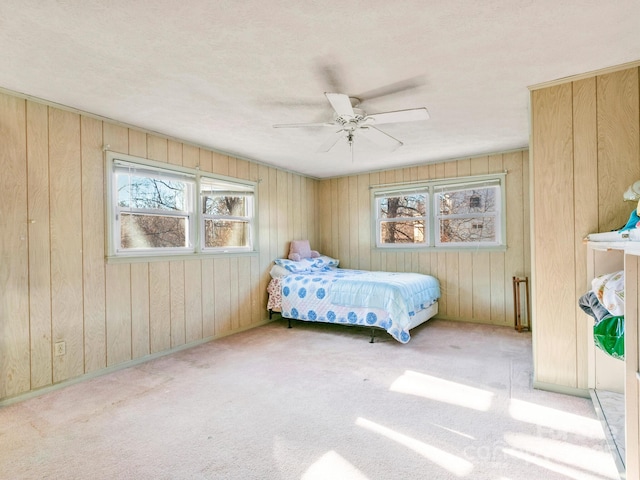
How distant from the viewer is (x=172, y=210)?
374 centimetres

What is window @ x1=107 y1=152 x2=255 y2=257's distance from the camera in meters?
3.25

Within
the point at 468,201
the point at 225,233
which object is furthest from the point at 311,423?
the point at 468,201

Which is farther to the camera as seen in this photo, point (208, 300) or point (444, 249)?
point (444, 249)

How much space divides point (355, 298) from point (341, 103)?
7.61 ft

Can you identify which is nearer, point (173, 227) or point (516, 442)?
point (516, 442)

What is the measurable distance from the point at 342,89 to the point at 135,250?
98.5 inches

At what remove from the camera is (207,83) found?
8.01 feet

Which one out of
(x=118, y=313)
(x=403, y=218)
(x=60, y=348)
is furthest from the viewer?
(x=403, y=218)

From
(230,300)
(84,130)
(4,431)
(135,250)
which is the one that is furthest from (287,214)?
(4,431)

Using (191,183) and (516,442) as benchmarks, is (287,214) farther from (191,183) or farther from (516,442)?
(516,442)

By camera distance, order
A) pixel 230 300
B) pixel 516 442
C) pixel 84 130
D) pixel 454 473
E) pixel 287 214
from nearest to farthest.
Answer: pixel 454 473 < pixel 516 442 < pixel 84 130 < pixel 230 300 < pixel 287 214

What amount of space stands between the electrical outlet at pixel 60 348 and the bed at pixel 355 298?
8.00 feet

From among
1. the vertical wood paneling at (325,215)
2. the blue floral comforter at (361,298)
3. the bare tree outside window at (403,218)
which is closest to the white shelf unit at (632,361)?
the blue floral comforter at (361,298)

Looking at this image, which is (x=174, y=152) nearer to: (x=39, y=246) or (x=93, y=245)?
(x=93, y=245)
